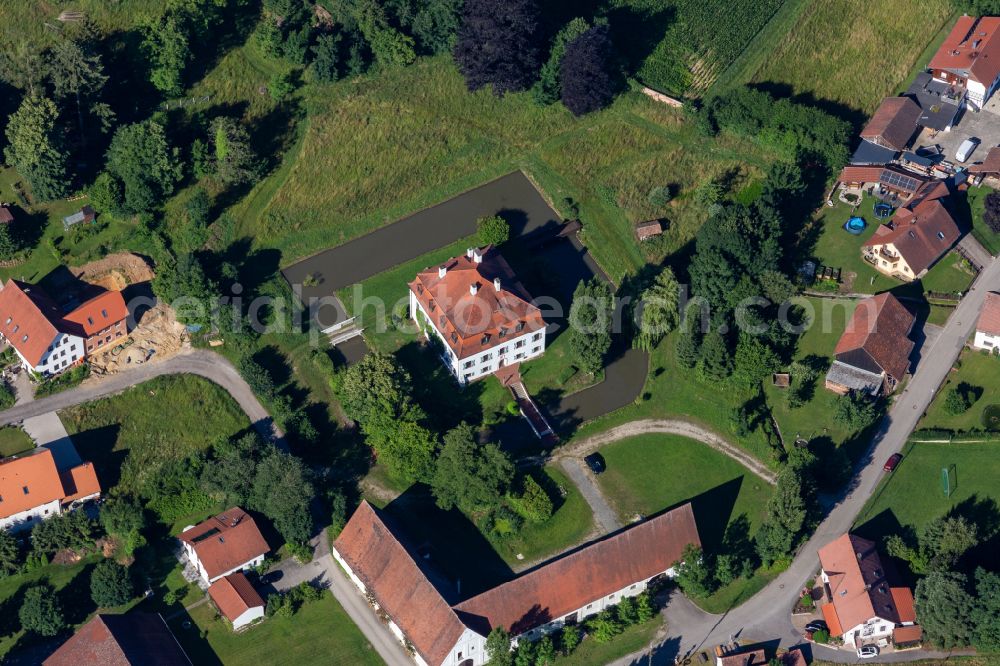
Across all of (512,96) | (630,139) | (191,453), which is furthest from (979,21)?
(191,453)

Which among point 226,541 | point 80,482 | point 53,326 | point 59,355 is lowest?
point 226,541

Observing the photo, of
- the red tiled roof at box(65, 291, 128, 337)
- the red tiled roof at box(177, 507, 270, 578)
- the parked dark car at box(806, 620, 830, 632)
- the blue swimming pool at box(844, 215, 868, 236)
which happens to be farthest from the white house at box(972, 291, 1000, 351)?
the red tiled roof at box(65, 291, 128, 337)

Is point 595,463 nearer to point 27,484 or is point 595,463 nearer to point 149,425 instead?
point 149,425

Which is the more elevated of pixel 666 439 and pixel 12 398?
pixel 12 398

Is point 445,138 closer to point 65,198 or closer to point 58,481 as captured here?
point 65,198

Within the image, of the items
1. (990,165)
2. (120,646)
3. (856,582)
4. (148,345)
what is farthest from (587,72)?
(120,646)

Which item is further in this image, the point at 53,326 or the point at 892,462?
the point at 53,326

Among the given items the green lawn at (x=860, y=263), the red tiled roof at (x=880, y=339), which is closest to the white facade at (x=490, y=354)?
the red tiled roof at (x=880, y=339)

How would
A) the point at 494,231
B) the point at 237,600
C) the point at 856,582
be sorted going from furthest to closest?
the point at 494,231 < the point at 237,600 < the point at 856,582
